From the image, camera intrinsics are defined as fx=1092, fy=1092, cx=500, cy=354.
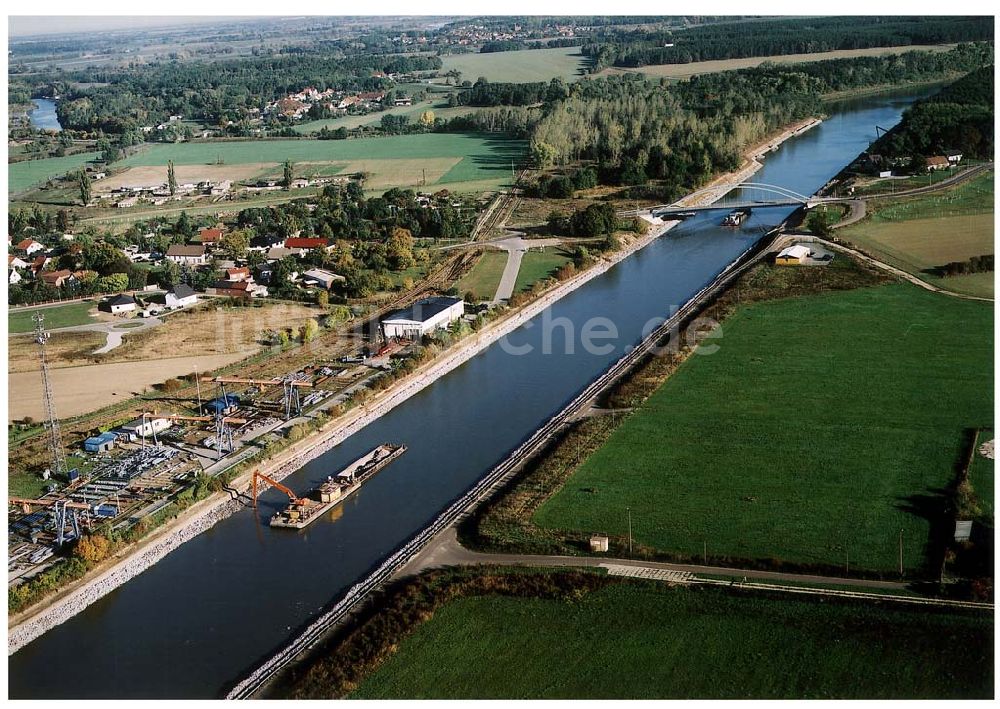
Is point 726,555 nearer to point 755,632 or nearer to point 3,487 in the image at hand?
point 755,632

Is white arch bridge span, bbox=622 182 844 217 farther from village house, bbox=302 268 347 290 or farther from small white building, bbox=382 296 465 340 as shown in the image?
small white building, bbox=382 296 465 340

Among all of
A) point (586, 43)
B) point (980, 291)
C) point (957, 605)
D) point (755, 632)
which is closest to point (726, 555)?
point (755, 632)

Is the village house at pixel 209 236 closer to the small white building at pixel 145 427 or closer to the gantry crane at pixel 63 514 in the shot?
the small white building at pixel 145 427

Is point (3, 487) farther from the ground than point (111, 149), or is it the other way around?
point (111, 149)

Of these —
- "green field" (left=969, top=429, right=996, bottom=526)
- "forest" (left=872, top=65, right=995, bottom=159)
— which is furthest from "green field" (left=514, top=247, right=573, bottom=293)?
"forest" (left=872, top=65, right=995, bottom=159)

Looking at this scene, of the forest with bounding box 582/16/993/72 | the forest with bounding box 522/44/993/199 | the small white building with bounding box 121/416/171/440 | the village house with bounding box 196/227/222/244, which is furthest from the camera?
the forest with bounding box 582/16/993/72

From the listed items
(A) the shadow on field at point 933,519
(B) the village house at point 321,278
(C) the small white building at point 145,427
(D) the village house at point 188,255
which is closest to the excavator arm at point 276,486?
(C) the small white building at point 145,427

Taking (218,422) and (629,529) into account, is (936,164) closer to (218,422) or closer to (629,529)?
(629,529)
